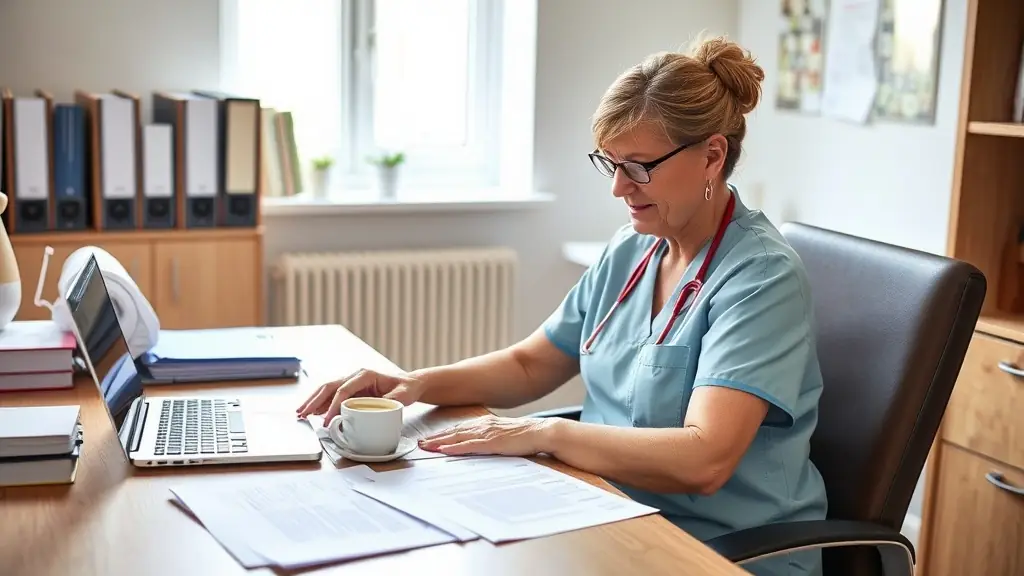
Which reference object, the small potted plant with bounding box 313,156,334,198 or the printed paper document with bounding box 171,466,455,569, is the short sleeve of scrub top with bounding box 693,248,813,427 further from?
the small potted plant with bounding box 313,156,334,198

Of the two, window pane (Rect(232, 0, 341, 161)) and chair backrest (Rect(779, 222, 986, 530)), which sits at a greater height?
window pane (Rect(232, 0, 341, 161))

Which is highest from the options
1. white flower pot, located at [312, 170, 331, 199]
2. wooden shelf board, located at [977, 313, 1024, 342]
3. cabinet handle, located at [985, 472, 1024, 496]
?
white flower pot, located at [312, 170, 331, 199]

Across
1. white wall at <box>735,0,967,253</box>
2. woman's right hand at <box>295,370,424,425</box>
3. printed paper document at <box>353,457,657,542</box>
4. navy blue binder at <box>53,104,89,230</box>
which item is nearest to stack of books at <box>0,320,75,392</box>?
woman's right hand at <box>295,370,424,425</box>

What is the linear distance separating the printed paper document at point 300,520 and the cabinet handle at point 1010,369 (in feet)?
4.69

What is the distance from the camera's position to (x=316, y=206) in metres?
3.40

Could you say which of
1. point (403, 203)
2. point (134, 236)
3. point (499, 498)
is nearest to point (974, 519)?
point (499, 498)

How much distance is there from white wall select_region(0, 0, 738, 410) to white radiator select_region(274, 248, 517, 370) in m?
0.09

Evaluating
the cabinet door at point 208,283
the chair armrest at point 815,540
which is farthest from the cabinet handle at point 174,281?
the chair armrest at point 815,540

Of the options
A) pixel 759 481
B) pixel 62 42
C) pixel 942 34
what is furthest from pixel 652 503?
pixel 62 42

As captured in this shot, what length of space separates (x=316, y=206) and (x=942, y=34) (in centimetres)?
171

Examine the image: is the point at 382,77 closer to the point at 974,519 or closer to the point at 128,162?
the point at 128,162

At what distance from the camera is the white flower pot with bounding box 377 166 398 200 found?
140 inches

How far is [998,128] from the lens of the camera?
238cm

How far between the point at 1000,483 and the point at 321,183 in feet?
6.59
